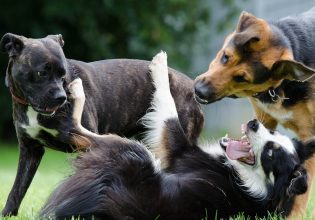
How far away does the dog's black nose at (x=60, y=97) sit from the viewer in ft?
20.1

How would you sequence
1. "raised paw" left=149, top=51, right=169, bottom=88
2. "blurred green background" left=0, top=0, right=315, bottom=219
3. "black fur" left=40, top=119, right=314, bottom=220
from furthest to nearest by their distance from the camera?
"blurred green background" left=0, top=0, right=315, bottom=219 → "raised paw" left=149, top=51, right=169, bottom=88 → "black fur" left=40, top=119, right=314, bottom=220

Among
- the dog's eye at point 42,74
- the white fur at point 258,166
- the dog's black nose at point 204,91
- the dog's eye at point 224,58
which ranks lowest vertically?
the white fur at point 258,166

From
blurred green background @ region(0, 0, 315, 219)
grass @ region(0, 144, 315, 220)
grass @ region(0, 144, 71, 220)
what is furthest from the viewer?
blurred green background @ region(0, 0, 315, 219)

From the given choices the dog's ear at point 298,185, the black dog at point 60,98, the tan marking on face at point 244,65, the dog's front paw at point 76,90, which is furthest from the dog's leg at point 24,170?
the dog's ear at point 298,185

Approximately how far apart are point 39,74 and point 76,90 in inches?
16.2

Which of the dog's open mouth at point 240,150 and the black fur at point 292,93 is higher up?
the black fur at point 292,93

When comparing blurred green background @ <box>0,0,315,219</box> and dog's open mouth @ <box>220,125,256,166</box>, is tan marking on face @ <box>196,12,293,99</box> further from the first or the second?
blurred green background @ <box>0,0,315,219</box>

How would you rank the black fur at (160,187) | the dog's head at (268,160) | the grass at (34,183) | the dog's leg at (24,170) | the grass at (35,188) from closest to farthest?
the black fur at (160,187), the dog's head at (268,160), the grass at (35,188), the grass at (34,183), the dog's leg at (24,170)

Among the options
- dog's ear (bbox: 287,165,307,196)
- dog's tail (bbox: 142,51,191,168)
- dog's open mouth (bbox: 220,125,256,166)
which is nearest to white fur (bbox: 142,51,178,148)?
dog's tail (bbox: 142,51,191,168)

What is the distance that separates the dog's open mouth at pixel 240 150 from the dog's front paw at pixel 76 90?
1.38 metres

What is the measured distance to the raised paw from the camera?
22.5ft

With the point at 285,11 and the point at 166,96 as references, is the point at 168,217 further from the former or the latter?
the point at 285,11

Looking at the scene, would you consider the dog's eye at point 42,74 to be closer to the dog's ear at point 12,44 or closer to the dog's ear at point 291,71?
the dog's ear at point 12,44

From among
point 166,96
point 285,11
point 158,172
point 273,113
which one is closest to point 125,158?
point 158,172
